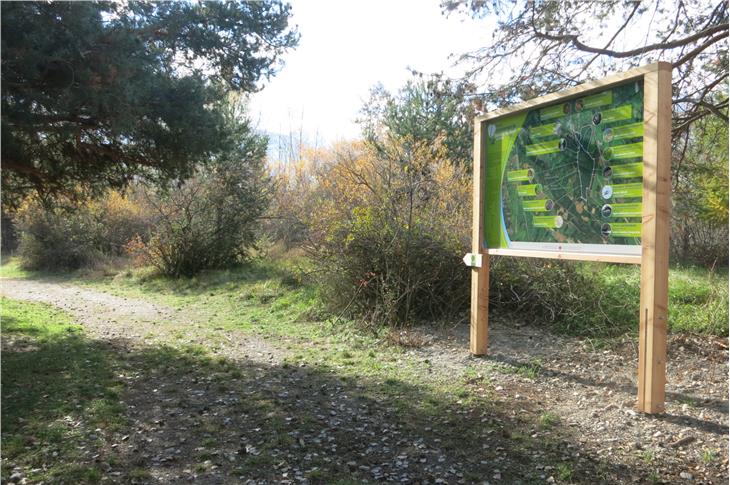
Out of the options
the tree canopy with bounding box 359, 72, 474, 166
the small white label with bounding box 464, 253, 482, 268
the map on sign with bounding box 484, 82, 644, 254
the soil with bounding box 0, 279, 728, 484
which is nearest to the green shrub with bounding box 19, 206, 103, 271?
the tree canopy with bounding box 359, 72, 474, 166

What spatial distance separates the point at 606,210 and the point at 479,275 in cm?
180

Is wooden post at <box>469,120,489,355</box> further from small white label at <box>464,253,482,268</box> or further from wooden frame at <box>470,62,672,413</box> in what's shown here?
wooden frame at <box>470,62,672,413</box>

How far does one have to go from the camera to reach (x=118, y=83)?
18.0 ft

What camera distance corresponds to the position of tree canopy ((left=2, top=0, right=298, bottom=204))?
529cm

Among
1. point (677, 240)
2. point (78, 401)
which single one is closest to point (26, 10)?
point (78, 401)

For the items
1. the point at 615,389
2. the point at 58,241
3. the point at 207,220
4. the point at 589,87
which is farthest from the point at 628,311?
the point at 58,241

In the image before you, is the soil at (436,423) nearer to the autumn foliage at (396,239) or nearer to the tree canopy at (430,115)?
the autumn foliage at (396,239)

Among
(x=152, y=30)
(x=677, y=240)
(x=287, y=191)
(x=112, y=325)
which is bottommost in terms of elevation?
(x=112, y=325)

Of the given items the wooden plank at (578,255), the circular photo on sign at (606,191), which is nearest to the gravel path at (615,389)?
the wooden plank at (578,255)

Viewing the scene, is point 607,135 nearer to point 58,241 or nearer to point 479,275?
point 479,275

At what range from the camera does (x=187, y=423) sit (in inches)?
174

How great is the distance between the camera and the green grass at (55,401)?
3.66m

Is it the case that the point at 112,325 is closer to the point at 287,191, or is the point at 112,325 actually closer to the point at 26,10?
the point at 26,10

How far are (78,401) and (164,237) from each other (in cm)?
1134
